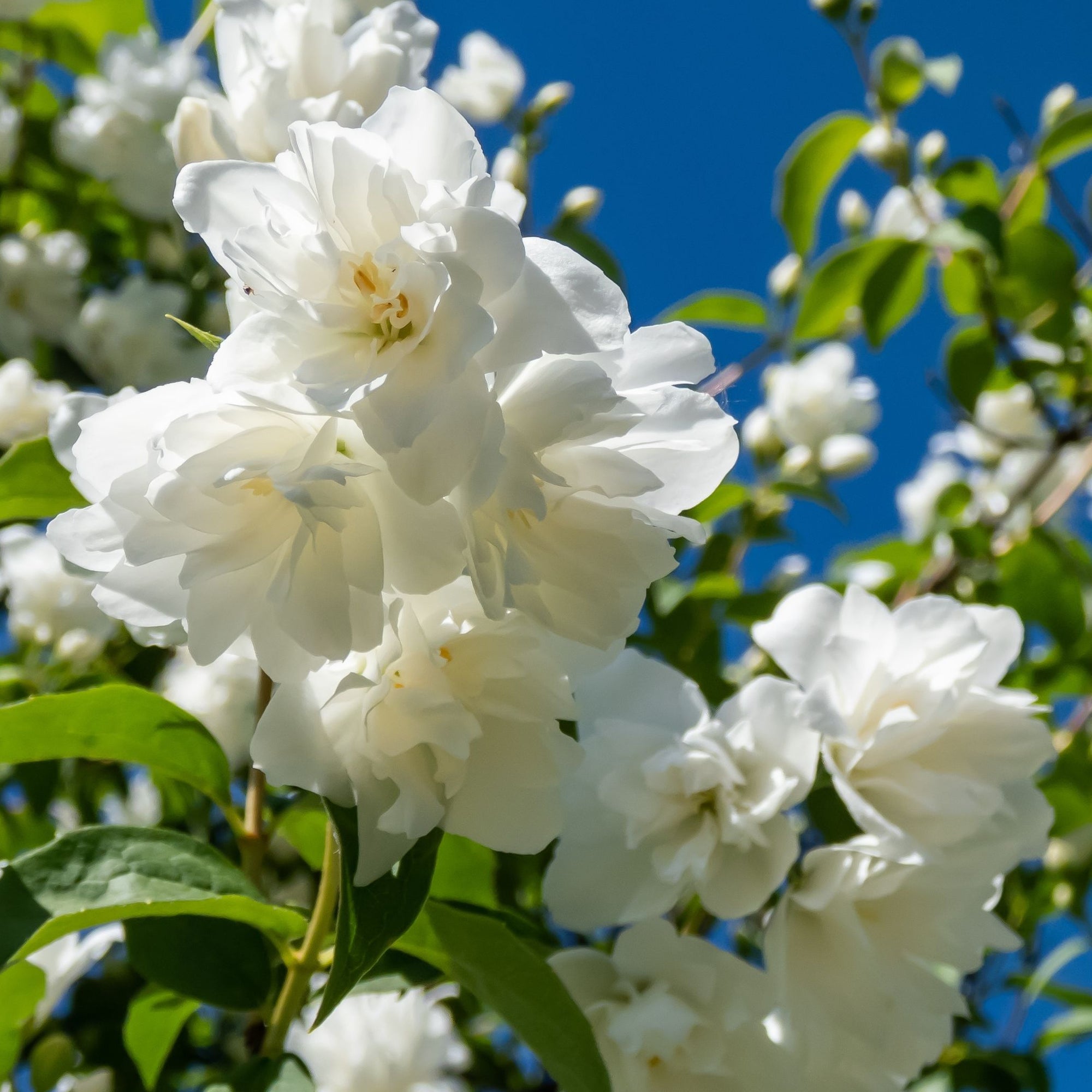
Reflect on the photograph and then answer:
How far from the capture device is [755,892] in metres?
0.69

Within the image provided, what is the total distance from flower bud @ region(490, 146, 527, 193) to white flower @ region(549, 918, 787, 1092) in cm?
89

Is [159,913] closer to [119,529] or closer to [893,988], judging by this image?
[119,529]

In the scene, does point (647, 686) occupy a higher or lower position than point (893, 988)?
higher

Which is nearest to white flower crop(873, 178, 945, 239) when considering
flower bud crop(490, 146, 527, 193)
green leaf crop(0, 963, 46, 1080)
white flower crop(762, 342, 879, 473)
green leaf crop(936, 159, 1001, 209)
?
green leaf crop(936, 159, 1001, 209)

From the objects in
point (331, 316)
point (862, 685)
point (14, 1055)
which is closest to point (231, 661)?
point (14, 1055)

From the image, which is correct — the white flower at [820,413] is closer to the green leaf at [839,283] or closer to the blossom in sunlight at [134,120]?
the green leaf at [839,283]

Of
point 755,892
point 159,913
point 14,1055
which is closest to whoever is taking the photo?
point 159,913

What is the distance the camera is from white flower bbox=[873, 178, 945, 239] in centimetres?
154

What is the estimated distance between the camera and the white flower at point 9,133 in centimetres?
160

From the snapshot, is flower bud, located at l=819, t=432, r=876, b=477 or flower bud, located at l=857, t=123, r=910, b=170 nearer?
flower bud, located at l=857, t=123, r=910, b=170

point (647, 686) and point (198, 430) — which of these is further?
point (647, 686)

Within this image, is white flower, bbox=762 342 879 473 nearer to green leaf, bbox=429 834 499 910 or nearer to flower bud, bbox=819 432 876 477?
flower bud, bbox=819 432 876 477

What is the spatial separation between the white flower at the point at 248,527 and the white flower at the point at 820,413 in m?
1.26

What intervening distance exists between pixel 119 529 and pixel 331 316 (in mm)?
138
